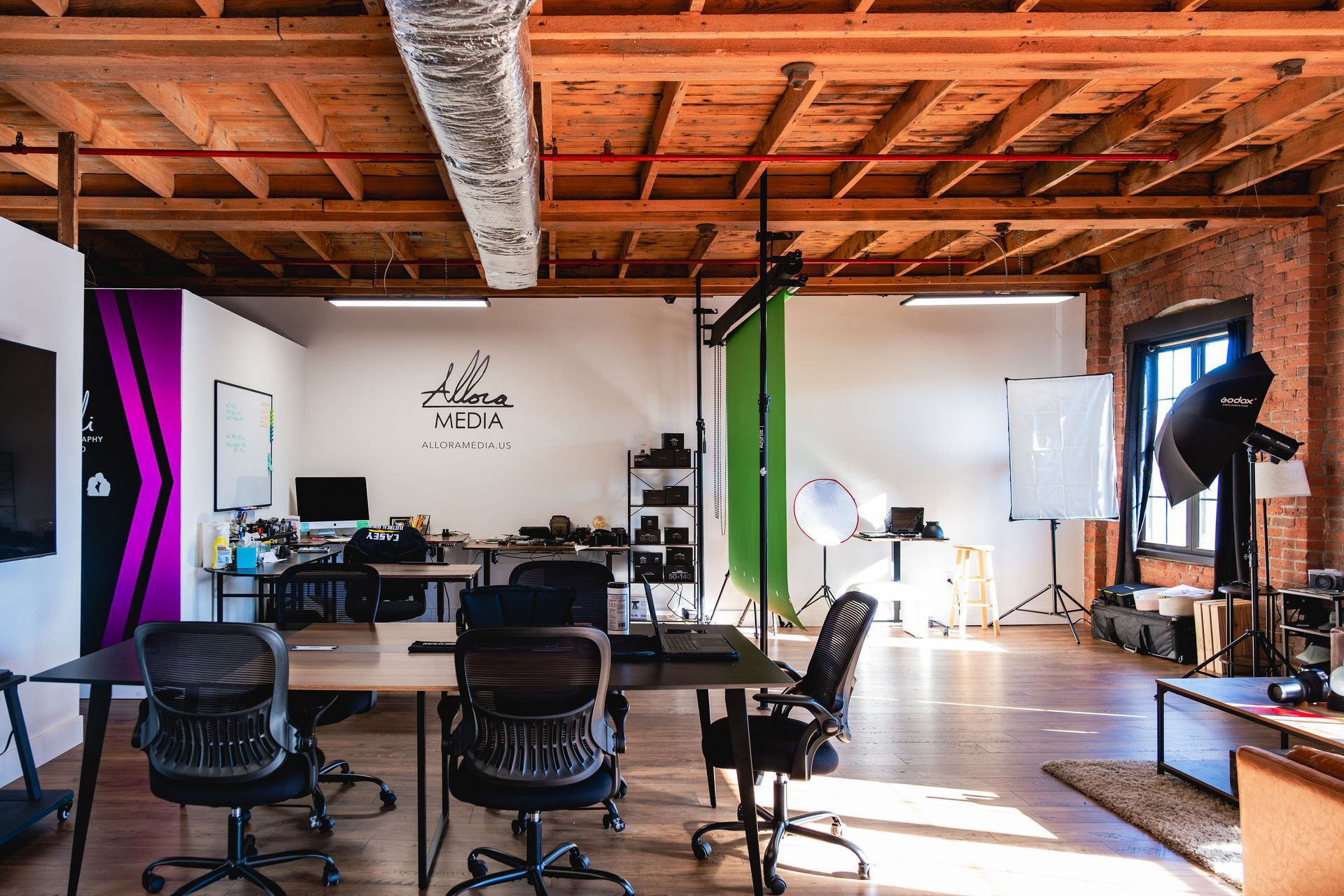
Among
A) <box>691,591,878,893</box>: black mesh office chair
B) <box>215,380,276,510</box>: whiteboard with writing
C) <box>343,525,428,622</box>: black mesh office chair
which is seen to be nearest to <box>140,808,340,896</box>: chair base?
<box>691,591,878,893</box>: black mesh office chair

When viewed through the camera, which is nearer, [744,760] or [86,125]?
[744,760]

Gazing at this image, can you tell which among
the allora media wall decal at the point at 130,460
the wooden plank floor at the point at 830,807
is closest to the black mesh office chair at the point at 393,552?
the allora media wall decal at the point at 130,460

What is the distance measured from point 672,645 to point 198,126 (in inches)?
153

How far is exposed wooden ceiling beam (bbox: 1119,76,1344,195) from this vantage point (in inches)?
175

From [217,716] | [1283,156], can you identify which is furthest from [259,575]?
[1283,156]

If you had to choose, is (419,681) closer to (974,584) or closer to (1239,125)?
(1239,125)

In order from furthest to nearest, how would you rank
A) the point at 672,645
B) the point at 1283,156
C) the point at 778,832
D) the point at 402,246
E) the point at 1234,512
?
the point at 402,246 < the point at 1234,512 < the point at 1283,156 < the point at 672,645 < the point at 778,832

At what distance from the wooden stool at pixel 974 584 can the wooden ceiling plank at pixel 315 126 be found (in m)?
6.23

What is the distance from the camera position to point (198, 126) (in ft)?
15.6

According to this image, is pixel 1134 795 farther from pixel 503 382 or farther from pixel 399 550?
pixel 503 382

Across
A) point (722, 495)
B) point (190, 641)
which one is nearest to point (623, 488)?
point (722, 495)

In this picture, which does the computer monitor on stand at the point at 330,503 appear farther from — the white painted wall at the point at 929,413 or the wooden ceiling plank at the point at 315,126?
the white painted wall at the point at 929,413

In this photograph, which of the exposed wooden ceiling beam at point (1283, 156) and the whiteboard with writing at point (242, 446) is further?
the whiteboard with writing at point (242, 446)

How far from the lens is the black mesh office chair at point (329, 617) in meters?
3.55
